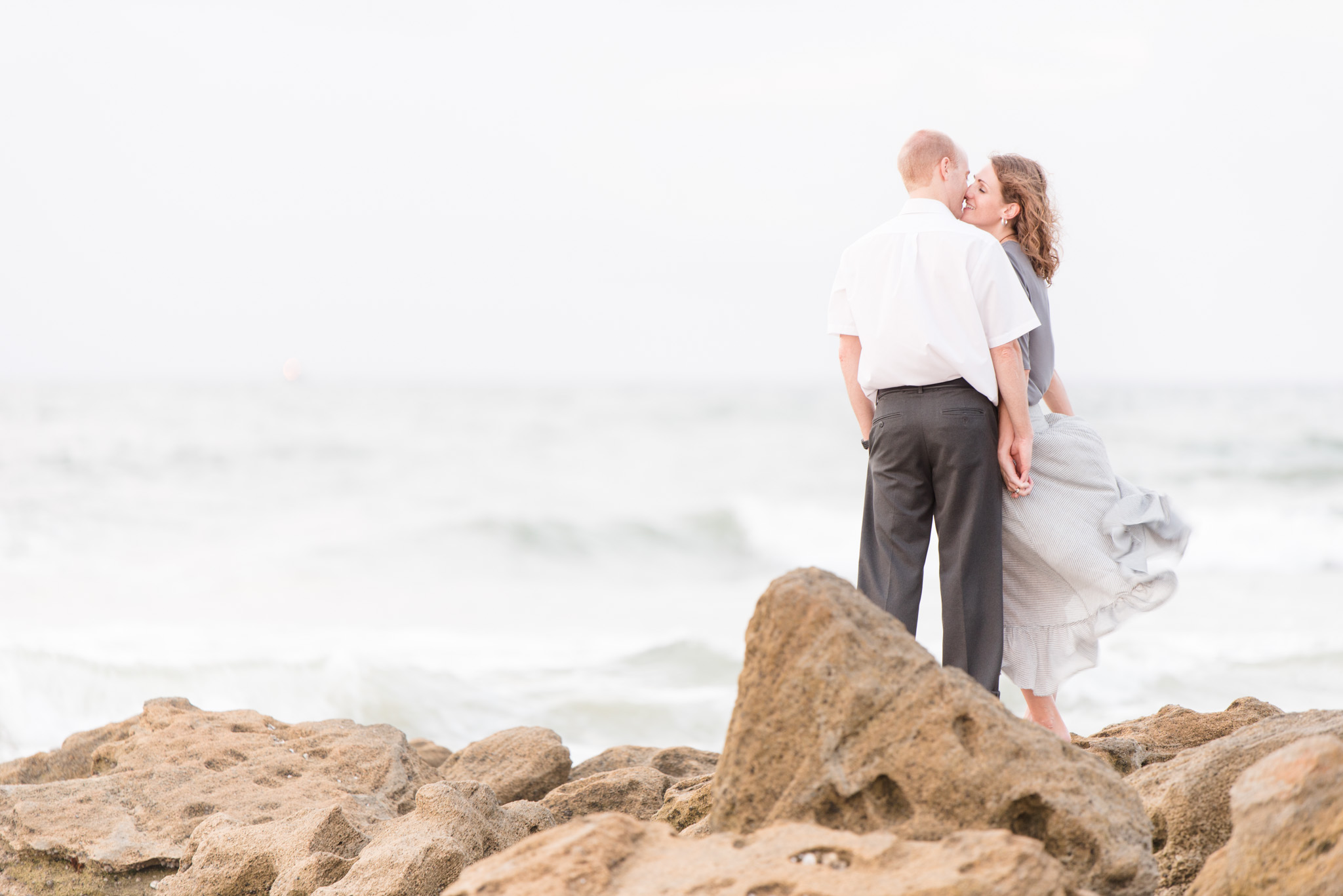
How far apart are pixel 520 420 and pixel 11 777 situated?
22.7 meters

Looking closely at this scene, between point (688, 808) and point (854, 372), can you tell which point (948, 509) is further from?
point (688, 808)

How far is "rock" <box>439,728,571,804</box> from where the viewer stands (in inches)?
166

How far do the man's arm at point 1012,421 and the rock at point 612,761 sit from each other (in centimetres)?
199

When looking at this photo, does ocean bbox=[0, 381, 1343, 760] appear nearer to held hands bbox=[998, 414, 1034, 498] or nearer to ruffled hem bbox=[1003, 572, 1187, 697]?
ruffled hem bbox=[1003, 572, 1187, 697]

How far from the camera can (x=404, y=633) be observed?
10195mm

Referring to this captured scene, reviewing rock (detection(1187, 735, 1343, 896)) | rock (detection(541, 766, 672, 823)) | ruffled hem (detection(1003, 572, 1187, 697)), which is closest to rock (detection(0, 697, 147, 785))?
rock (detection(541, 766, 672, 823))

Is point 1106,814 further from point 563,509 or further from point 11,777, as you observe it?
point 563,509

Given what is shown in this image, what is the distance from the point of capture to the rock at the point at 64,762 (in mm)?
4453

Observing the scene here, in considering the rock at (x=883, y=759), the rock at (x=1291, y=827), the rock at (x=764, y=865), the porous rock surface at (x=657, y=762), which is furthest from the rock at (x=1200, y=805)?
the porous rock surface at (x=657, y=762)

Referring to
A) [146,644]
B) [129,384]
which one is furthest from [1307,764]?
[129,384]

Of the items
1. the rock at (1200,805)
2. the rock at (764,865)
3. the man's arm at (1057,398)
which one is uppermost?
the man's arm at (1057,398)

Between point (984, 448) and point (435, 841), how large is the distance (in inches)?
78.3

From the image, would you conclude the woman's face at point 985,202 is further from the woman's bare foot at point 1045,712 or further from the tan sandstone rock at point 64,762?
the tan sandstone rock at point 64,762

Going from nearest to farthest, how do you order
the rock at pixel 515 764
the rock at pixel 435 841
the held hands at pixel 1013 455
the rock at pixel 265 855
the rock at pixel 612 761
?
the rock at pixel 435 841
the rock at pixel 265 855
the held hands at pixel 1013 455
the rock at pixel 515 764
the rock at pixel 612 761
